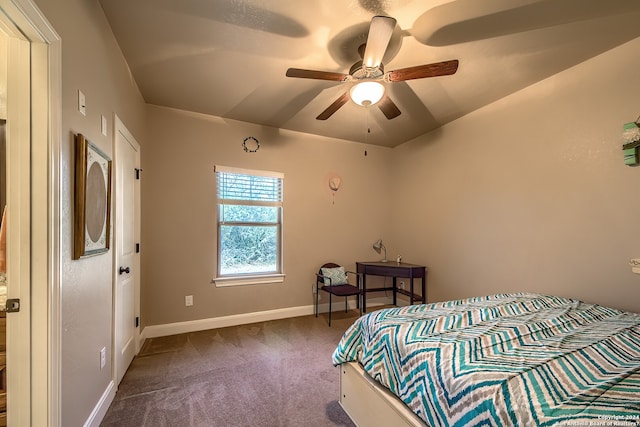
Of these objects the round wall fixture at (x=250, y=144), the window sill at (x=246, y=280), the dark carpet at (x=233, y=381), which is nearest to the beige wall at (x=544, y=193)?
the dark carpet at (x=233, y=381)

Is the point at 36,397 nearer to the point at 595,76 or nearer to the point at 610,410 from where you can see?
the point at 610,410

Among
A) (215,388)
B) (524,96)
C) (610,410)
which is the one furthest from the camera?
(524,96)

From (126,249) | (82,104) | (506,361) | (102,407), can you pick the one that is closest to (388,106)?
(506,361)

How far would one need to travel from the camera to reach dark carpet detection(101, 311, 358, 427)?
6.01 feet

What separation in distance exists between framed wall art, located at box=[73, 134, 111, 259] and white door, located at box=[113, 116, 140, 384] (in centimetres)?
28

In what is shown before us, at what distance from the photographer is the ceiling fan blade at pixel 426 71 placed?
1781mm

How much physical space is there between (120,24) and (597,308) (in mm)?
3990

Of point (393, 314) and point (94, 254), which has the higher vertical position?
point (94, 254)

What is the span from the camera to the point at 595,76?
2.21 metres

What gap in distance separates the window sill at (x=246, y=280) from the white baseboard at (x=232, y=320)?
0.40m

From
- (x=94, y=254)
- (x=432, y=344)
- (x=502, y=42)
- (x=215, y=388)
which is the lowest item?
(x=215, y=388)

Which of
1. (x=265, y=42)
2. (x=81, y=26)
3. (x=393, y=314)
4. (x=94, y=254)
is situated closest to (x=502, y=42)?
(x=265, y=42)

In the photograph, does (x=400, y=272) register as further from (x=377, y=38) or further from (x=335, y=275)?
(x=377, y=38)

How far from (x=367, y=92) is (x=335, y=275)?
8.44 feet
